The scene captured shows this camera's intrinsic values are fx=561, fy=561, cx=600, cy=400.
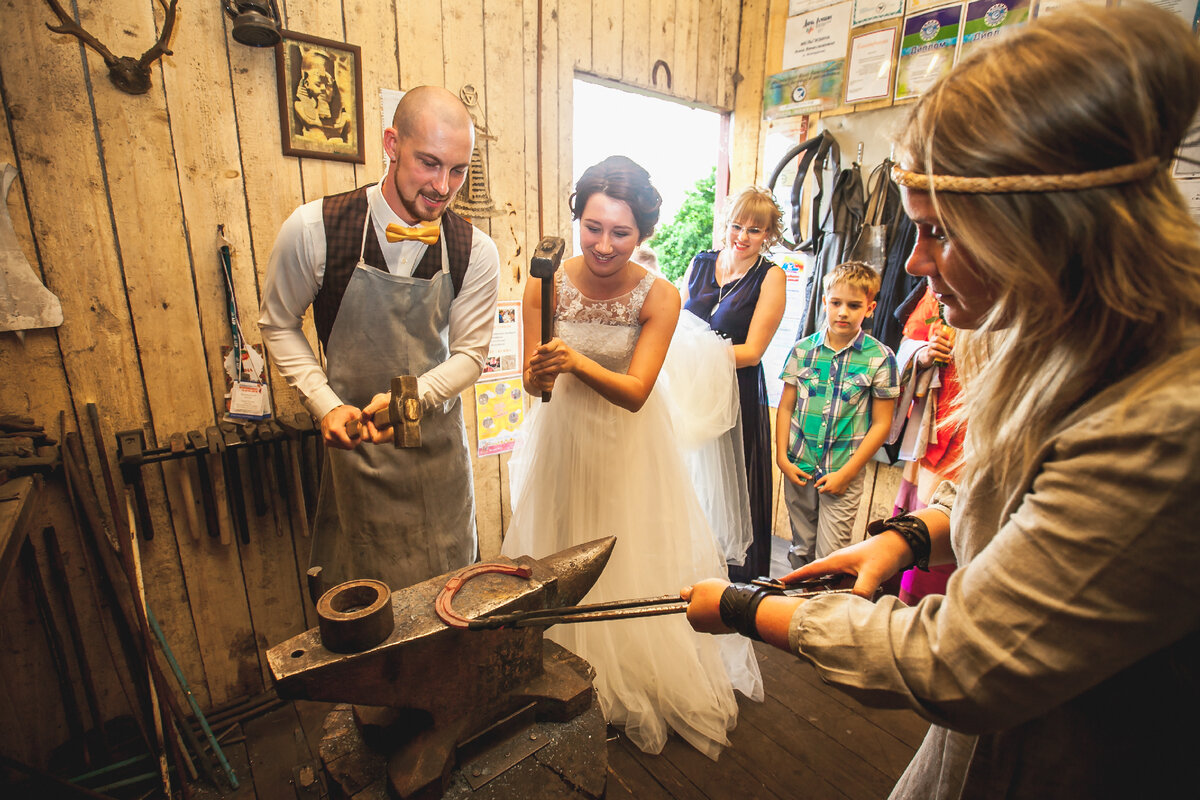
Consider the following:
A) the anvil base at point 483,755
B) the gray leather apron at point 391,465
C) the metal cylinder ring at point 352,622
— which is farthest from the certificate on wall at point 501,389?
the metal cylinder ring at point 352,622

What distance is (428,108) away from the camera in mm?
1690

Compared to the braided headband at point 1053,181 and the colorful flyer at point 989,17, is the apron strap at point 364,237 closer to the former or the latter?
the braided headband at point 1053,181

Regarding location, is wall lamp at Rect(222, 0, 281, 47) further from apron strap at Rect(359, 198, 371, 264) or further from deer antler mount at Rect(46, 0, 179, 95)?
apron strap at Rect(359, 198, 371, 264)

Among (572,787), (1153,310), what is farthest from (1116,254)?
(572,787)

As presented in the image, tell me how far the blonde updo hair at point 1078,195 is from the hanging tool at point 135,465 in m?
2.30

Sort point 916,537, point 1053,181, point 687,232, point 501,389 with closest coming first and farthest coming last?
point 1053,181 < point 916,537 < point 501,389 < point 687,232

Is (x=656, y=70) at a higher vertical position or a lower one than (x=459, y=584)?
higher

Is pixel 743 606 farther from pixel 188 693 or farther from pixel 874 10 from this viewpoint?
pixel 874 10

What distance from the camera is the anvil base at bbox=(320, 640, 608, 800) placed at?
2.92 feet

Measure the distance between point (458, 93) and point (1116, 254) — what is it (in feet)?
8.32

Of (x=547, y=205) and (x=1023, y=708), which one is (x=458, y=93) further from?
(x=1023, y=708)

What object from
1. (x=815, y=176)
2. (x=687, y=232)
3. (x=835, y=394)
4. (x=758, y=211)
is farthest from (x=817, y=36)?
(x=835, y=394)

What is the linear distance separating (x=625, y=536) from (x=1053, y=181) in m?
1.72

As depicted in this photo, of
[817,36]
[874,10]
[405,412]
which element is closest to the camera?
[405,412]
